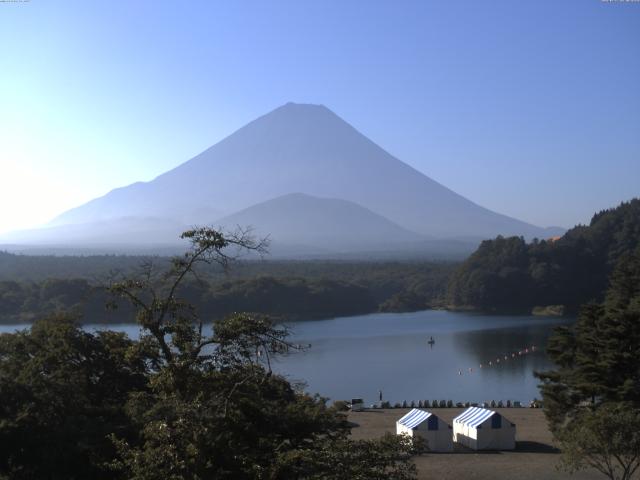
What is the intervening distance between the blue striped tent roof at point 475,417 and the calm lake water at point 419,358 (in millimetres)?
3248

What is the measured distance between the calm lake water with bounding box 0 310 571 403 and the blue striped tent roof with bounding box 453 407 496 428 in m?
3.25

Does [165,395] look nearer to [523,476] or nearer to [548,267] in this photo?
[523,476]

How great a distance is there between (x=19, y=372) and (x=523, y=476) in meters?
5.47

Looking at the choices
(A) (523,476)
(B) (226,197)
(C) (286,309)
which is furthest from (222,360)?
(B) (226,197)

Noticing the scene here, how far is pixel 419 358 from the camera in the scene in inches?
821

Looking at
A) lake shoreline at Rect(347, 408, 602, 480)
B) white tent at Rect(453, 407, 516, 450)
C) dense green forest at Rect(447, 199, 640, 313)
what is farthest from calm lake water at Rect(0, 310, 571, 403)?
dense green forest at Rect(447, 199, 640, 313)

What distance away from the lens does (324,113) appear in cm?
12244

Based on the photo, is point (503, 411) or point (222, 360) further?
point (503, 411)

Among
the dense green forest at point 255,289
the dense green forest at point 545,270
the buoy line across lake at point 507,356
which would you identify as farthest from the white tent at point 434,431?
the dense green forest at point 545,270

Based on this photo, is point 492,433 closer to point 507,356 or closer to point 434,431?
point 434,431

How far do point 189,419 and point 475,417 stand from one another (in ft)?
23.3

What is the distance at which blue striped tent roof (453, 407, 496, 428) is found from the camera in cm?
995

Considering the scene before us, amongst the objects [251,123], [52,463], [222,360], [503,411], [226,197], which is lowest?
[503,411]

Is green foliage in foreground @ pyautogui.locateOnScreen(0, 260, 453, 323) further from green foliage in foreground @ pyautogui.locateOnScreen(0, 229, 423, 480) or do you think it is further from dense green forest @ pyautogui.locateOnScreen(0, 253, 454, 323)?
green foliage in foreground @ pyautogui.locateOnScreen(0, 229, 423, 480)
